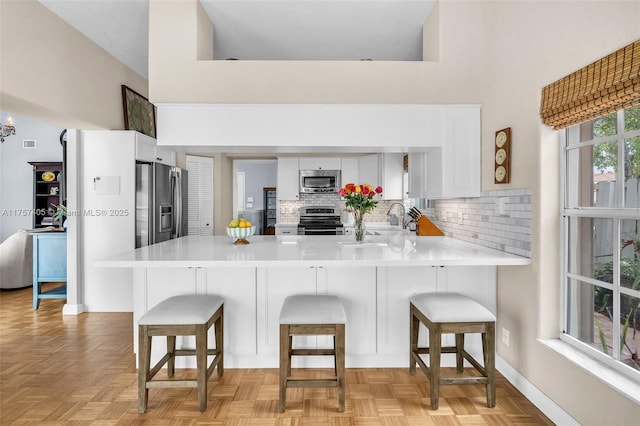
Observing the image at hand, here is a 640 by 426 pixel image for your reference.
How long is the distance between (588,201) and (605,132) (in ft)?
1.21

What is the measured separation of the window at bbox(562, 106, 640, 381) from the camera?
5.53 ft

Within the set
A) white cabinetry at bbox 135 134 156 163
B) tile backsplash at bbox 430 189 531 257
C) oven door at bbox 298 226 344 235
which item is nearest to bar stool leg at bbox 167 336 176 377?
tile backsplash at bbox 430 189 531 257

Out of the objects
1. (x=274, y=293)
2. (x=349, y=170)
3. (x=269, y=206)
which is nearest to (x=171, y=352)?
(x=274, y=293)

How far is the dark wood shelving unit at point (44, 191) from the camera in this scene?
658 centimetres

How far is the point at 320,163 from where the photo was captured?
6.12m

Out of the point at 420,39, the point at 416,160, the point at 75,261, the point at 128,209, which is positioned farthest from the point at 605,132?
the point at 75,261

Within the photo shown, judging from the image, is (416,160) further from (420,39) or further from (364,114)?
(420,39)

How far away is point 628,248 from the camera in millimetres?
1708

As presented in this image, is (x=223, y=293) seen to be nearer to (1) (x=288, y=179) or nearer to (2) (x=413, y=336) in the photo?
(2) (x=413, y=336)

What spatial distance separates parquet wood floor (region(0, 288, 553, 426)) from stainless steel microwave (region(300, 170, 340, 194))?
3.70m

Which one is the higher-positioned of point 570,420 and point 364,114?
point 364,114

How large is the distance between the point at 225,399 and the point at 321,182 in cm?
416

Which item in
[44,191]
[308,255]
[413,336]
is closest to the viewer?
[308,255]

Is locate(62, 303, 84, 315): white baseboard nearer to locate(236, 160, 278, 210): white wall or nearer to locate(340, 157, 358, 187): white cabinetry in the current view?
locate(340, 157, 358, 187): white cabinetry
